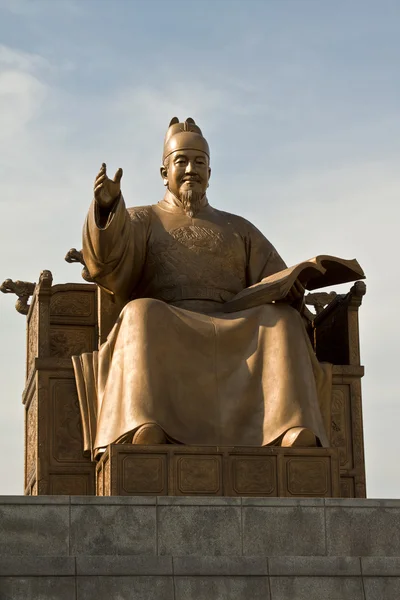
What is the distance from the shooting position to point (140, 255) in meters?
10.7

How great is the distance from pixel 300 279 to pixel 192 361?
966mm

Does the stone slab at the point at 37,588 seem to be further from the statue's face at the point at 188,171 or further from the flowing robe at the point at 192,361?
the statue's face at the point at 188,171

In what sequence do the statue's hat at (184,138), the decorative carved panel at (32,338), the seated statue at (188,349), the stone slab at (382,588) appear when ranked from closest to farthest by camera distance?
the stone slab at (382,588), the seated statue at (188,349), the decorative carved panel at (32,338), the statue's hat at (184,138)

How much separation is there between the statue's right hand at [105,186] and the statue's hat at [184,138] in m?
0.88

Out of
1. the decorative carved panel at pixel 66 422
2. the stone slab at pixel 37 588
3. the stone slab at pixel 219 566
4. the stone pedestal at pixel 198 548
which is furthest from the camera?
the decorative carved panel at pixel 66 422

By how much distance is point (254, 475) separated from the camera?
9438 mm

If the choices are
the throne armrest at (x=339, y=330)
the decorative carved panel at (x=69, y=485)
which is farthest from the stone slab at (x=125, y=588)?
the throne armrest at (x=339, y=330)

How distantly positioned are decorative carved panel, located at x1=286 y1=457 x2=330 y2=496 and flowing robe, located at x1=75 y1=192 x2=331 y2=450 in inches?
10.7

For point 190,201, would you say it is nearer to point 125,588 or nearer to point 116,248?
point 116,248

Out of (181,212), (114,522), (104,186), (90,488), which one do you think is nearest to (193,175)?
(181,212)

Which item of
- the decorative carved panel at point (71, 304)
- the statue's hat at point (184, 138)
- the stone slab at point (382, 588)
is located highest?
the statue's hat at point (184, 138)

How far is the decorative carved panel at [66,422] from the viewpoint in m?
10.3

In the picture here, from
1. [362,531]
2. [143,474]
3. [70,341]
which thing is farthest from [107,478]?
[70,341]

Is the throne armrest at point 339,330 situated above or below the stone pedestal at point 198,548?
above
